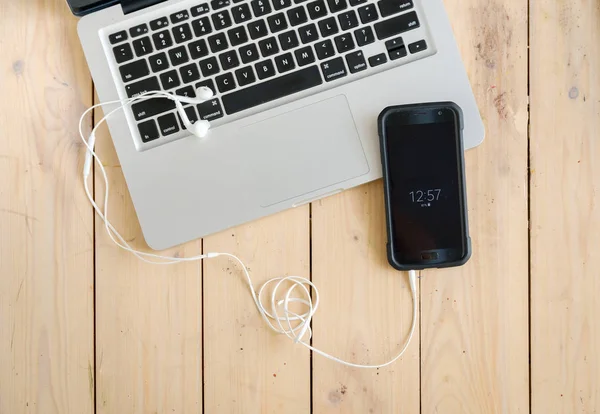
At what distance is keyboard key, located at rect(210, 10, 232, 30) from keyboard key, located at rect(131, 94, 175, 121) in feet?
0.31

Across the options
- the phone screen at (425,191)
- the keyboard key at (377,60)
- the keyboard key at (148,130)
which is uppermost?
the keyboard key at (377,60)

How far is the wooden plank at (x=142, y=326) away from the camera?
2.05 feet

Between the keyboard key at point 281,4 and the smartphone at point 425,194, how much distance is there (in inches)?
6.6

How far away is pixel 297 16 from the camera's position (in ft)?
1.89

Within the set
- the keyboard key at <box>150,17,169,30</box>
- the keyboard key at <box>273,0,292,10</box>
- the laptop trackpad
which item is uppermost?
the keyboard key at <box>150,17,169,30</box>

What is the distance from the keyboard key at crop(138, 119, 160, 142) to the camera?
577 millimetres

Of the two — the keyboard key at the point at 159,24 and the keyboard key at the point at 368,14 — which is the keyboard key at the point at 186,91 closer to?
the keyboard key at the point at 159,24

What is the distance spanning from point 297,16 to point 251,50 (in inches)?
2.3

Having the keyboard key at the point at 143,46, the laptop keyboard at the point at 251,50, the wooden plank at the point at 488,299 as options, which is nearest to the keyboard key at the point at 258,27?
the laptop keyboard at the point at 251,50

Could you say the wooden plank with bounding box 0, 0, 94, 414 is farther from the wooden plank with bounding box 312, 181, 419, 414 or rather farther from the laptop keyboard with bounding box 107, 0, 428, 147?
the wooden plank with bounding box 312, 181, 419, 414

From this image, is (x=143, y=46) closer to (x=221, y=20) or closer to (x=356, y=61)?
(x=221, y=20)

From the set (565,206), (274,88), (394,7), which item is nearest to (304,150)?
(274,88)

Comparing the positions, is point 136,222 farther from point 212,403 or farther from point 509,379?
point 509,379

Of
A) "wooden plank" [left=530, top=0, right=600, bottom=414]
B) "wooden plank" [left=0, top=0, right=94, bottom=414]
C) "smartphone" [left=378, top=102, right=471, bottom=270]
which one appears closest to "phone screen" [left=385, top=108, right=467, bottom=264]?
"smartphone" [left=378, top=102, right=471, bottom=270]
